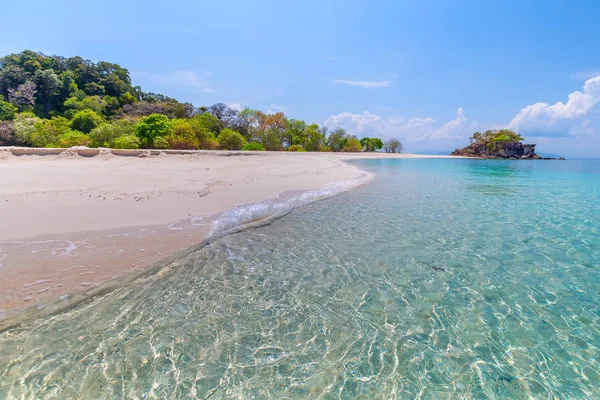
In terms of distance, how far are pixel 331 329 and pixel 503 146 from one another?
346 ft

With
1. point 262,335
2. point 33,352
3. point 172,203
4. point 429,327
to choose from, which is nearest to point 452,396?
point 429,327

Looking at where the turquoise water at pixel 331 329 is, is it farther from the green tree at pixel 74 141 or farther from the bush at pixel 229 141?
the bush at pixel 229 141

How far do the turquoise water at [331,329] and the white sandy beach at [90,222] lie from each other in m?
0.83

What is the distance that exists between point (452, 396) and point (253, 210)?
723cm

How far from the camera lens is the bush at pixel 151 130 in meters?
27.2

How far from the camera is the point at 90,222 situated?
6.42 m

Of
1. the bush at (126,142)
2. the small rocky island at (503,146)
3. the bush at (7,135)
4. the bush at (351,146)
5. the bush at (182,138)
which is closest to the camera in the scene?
the bush at (126,142)

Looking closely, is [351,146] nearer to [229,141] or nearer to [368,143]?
[368,143]

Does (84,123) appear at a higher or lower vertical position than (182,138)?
higher

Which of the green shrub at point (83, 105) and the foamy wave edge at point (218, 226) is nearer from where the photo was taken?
the foamy wave edge at point (218, 226)

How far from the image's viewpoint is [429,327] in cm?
354

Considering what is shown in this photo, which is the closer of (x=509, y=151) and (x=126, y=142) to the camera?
(x=126, y=142)

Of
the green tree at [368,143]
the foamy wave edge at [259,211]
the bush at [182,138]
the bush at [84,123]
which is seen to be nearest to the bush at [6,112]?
the bush at [84,123]

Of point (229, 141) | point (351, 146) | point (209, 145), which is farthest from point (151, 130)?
point (351, 146)
